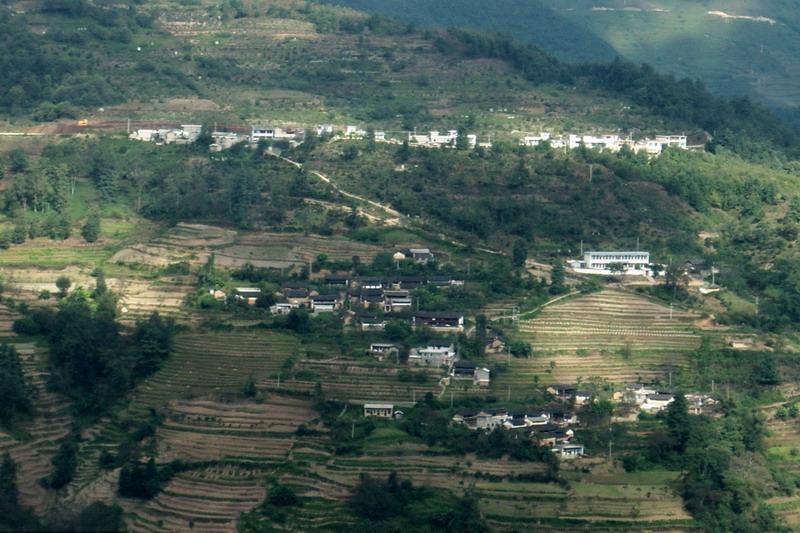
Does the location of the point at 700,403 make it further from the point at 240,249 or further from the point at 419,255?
the point at 240,249

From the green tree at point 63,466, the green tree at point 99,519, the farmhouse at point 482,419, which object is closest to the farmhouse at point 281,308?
the farmhouse at point 482,419

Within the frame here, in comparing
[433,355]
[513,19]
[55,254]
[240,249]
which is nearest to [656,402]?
[433,355]

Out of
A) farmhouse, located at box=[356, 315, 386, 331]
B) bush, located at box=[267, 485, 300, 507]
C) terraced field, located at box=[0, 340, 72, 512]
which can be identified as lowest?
terraced field, located at box=[0, 340, 72, 512]

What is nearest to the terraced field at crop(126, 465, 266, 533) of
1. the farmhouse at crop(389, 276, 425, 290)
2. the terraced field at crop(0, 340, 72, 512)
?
the terraced field at crop(0, 340, 72, 512)

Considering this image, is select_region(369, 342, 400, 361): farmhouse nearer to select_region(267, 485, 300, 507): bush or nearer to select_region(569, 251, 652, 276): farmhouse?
select_region(267, 485, 300, 507): bush

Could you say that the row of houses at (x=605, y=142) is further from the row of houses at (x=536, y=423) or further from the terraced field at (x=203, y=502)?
the terraced field at (x=203, y=502)

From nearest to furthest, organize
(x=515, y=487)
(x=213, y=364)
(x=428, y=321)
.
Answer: (x=515, y=487) → (x=213, y=364) → (x=428, y=321)

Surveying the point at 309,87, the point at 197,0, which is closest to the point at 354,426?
the point at 309,87

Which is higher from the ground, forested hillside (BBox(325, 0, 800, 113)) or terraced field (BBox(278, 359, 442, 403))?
terraced field (BBox(278, 359, 442, 403))
